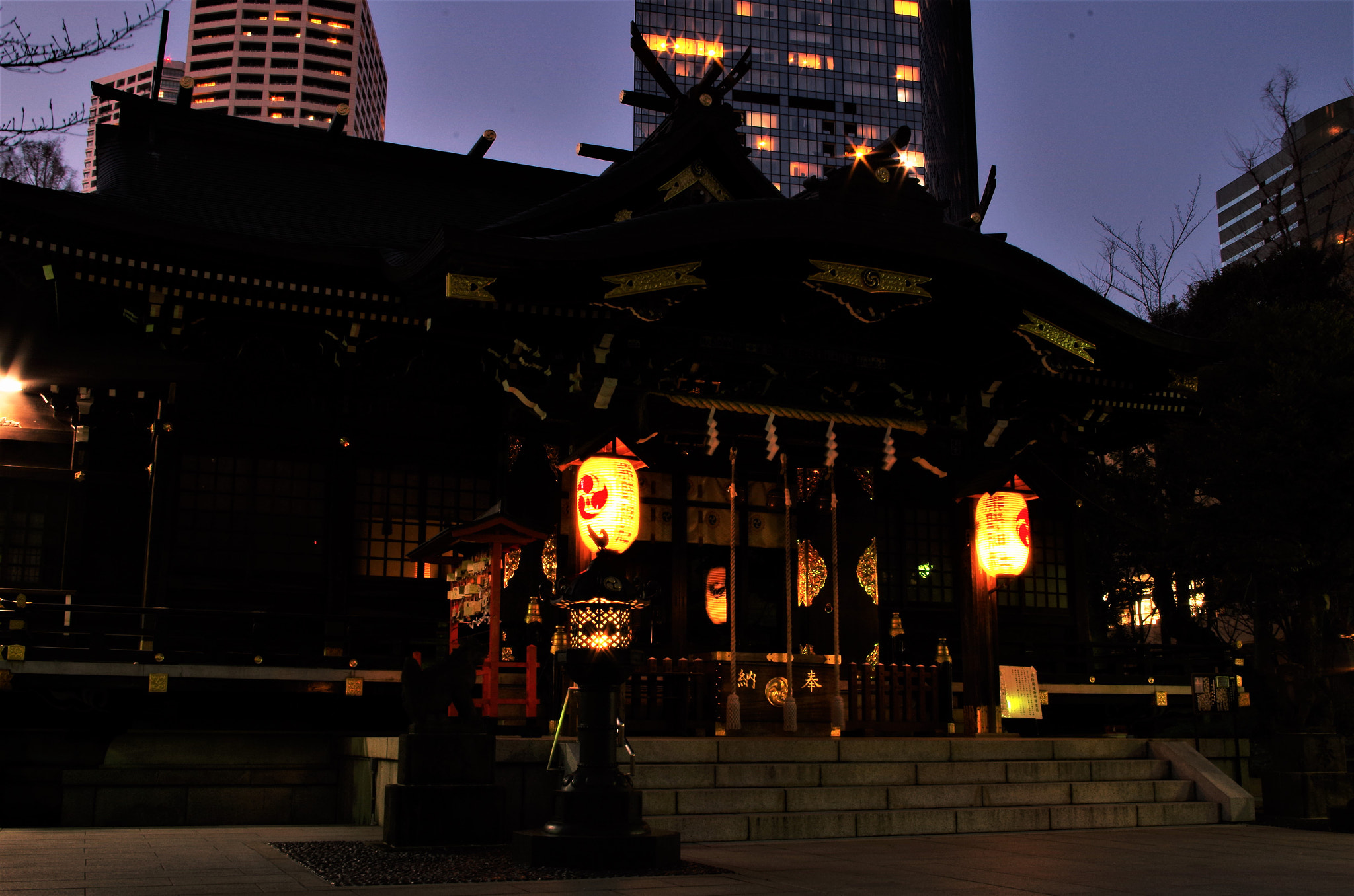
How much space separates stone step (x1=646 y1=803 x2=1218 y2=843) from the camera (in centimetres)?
1048

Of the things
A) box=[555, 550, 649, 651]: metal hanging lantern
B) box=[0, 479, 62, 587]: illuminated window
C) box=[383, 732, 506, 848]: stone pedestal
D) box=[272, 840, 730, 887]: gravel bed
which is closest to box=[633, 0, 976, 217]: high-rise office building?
box=[0, 479, 62, 587]: illuminated window

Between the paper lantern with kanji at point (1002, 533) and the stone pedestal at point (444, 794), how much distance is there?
8.23m

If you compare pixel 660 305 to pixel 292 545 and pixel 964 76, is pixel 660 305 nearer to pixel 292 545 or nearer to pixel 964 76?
pixel 292 545

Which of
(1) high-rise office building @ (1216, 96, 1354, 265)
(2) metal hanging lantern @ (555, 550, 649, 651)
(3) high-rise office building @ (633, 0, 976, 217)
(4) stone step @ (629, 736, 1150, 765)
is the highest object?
(3) high-rise office building @ (633, 0, 976, 217)

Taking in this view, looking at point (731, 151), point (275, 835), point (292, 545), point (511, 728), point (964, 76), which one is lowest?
point (275, 835)

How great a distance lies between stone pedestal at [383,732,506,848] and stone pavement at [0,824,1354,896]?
1.06 metres

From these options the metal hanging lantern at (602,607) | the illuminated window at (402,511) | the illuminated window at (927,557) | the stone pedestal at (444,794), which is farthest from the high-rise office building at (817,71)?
the stone pedestal at (444,794)

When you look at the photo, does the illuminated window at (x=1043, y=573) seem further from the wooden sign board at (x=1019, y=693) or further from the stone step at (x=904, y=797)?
the stone step at (x=904, y=797)

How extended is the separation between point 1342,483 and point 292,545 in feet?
42.3

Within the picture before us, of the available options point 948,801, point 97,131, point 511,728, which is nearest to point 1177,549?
point 948,801

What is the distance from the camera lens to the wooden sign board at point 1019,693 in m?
15.7

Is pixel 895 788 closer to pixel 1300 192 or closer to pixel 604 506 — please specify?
pixel 604 506

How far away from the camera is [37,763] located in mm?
13133

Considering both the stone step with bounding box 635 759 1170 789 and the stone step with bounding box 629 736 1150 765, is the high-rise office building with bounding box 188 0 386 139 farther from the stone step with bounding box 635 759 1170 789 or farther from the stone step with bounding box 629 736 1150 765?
the stone step with bounding box 635 759 1170 789
